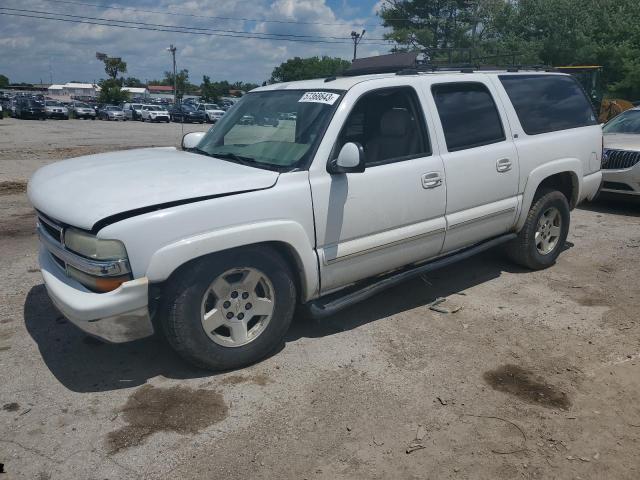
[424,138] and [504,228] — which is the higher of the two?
[424,138]

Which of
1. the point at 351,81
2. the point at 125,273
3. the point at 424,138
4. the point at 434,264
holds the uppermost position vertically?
the point at 351,81

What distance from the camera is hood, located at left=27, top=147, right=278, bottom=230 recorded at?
316cm

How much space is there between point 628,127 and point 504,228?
594 cm

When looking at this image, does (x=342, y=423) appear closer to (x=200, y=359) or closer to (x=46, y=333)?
(x=200, y=359)

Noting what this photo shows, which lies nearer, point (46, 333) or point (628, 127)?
point (46, 333)

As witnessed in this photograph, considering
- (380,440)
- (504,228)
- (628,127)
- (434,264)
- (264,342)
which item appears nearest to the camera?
(380,440)

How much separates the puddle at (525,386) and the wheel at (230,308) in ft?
4.70

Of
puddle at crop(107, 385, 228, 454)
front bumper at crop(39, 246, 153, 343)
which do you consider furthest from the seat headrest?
puddle at crop(107, 385, 228, 454)

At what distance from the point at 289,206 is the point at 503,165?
7.46 ft

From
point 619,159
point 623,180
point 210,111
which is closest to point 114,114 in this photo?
point 210,111

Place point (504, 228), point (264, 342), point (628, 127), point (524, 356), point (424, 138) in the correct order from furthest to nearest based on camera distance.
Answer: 1. point (628, 127)
2. point (504, 228)
3. point (424, 138)
4. point (524, 356)
5. point (264, 342)

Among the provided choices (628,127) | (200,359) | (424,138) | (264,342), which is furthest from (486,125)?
(628,127)

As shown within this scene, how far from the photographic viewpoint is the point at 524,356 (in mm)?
3947

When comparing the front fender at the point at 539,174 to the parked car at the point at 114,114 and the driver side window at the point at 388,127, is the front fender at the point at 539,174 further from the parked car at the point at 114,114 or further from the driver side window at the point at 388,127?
the parked car at the point at 114,114
